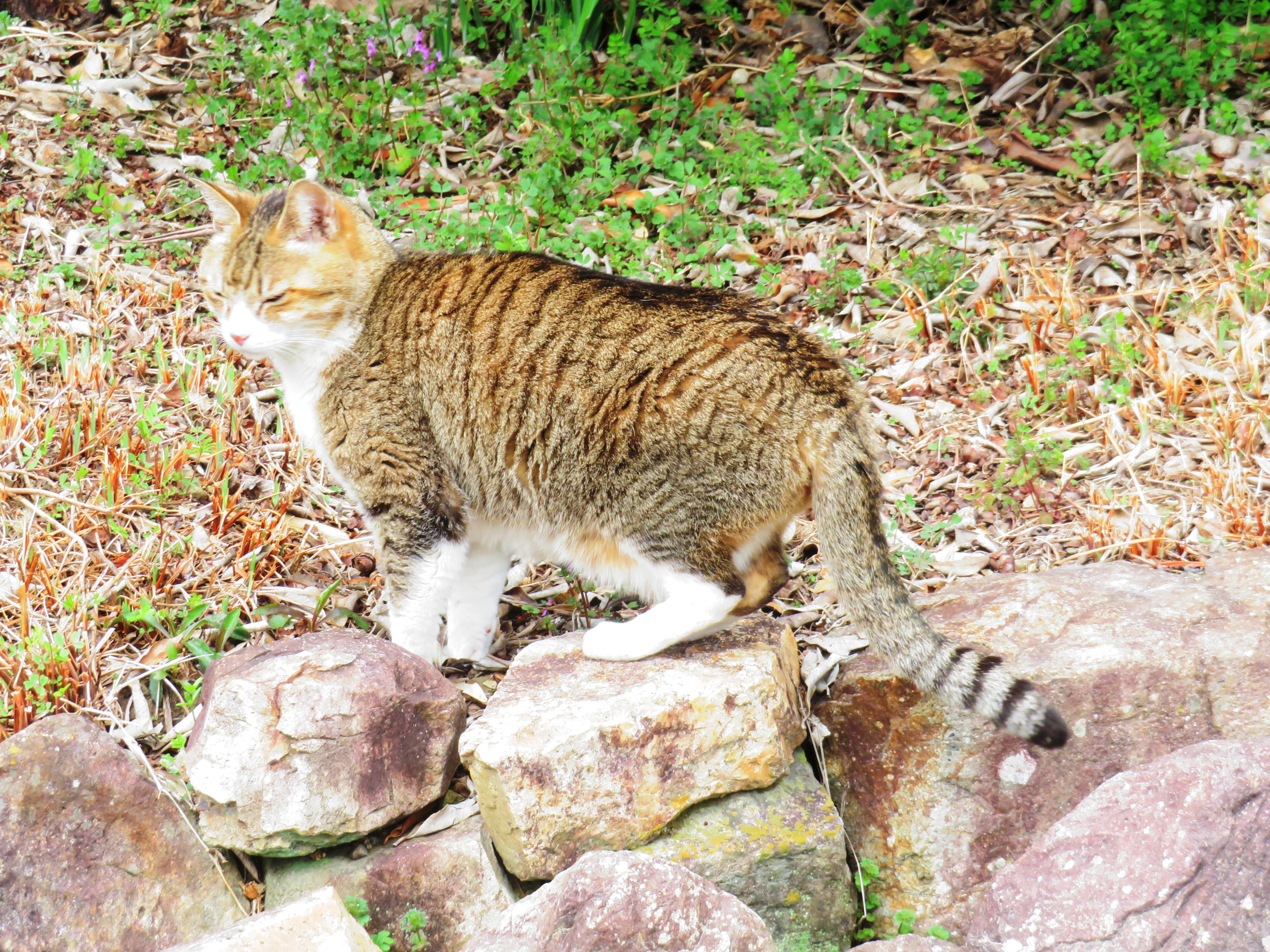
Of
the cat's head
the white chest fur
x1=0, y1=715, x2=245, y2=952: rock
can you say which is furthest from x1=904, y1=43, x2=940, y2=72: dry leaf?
x1=0, y1=715, x2=245, y2=952: rock

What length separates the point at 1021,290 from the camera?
5043 mm

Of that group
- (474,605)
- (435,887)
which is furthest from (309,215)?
(435,887)

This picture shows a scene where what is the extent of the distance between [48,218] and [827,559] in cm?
455

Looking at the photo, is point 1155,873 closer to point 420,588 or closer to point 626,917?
point 626,917

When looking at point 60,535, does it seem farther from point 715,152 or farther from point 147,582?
point 715,152

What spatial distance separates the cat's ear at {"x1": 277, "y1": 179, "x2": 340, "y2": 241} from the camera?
364 centimetres

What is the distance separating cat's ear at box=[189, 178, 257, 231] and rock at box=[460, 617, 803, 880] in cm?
182

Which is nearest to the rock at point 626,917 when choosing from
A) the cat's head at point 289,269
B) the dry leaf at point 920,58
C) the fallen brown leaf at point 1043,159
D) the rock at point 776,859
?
the rock at point 776,859

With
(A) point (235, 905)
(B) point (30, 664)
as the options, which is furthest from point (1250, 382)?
(B) point (30, 664)

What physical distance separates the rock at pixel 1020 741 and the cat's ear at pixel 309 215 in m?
2.15

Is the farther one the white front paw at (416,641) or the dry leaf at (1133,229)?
the dry leaf at (1133,229)

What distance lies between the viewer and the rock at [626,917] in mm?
2389

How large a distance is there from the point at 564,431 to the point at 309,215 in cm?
112

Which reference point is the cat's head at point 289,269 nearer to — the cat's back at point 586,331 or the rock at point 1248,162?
the cat's back at point 586,331
